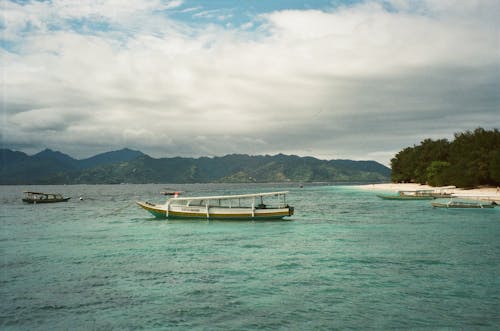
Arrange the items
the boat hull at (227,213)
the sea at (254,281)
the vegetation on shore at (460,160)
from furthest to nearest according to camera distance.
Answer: the vegetation on shore at (460,160), the boat hull at (227,213), the sea at (254,281)

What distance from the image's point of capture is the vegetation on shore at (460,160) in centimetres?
10506

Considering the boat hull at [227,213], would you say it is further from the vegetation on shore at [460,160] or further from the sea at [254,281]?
the vegetation on shore at [460,160]

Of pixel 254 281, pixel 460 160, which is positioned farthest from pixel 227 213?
pixel 460 160

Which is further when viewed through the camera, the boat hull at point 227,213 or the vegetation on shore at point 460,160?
the vegetation on shore at point 460,160

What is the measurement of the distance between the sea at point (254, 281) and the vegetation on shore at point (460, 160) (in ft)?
230

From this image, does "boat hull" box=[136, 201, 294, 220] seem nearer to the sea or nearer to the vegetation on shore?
the sea

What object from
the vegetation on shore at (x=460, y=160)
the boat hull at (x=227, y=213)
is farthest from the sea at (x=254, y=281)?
the vegetation on shore at (x=460, y=160)

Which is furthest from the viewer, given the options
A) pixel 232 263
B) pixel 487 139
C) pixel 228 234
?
pixel 487 139

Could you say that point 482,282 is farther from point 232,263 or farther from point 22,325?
point 22,325

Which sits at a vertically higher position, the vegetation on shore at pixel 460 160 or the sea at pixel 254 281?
the vegetation on shore at pixel 460 160

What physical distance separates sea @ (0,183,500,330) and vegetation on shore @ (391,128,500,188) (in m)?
70.0

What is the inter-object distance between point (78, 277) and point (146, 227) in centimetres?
2848

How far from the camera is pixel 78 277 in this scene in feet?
81.4

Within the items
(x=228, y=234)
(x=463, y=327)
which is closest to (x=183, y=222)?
(x=228, y=234)
